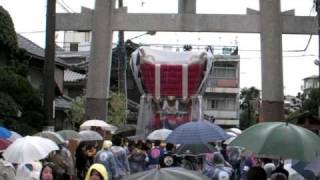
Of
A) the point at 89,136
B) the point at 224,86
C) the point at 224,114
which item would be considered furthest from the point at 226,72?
the point at 89,136

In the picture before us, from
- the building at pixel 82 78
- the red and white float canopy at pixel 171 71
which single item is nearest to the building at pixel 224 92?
the building at pixel 82 78

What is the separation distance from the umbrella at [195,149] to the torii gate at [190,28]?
11.2 metres

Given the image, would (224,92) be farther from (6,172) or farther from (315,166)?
(315,166)

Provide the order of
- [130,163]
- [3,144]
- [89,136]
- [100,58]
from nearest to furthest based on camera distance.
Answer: [3,144], [130,163], [89,136], [100,58]

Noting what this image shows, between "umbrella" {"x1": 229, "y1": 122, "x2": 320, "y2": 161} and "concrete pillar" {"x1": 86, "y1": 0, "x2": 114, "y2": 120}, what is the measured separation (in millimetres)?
15791

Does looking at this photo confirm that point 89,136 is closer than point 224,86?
Yes

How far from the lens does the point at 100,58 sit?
2327cm

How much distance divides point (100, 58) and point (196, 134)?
39.6ft

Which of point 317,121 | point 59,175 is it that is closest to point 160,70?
point 317,121

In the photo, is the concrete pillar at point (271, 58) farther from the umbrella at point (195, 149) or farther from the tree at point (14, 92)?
the umbrella at point (195, 149)

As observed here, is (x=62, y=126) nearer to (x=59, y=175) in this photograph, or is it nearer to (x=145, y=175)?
(x=59, y=175)

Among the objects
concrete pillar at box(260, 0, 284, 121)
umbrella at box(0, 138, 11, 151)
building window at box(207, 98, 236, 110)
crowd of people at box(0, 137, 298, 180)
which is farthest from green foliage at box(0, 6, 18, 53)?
building window at box(207, 98, 236, 110)

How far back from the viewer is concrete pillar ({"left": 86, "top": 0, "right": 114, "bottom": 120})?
23.2 m

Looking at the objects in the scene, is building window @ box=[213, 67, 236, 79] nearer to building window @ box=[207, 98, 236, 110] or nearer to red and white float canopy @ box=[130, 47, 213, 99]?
building window @ box=[207, 98, 236, 110]
